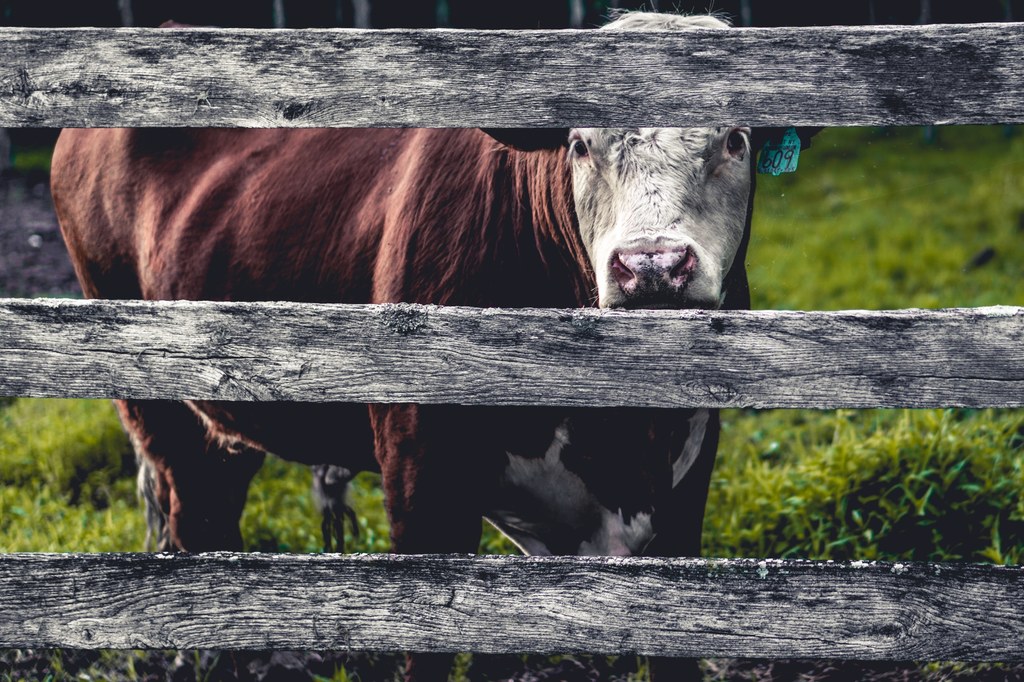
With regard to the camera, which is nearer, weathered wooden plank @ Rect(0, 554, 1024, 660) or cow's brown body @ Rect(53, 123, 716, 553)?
weathered wooden plank @ Rect(0, 554, 1024, 660)

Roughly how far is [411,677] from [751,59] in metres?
1.68

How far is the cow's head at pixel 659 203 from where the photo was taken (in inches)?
77.5

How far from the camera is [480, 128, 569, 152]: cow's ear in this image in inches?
93.7

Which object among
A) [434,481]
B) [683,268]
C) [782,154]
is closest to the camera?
[683,268]

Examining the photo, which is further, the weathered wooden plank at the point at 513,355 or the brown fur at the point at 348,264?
the brown fur at the point at 348,264

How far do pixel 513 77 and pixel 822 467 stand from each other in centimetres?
246

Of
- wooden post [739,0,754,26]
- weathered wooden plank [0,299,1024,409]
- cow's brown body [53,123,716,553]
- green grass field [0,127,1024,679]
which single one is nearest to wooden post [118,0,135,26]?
green grass field [0,127,1024,679]

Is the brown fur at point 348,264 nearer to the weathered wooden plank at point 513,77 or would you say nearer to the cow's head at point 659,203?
the cow's head at point 659,203

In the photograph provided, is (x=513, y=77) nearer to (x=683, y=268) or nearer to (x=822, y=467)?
(x=683, y=268)

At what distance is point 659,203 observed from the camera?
2.10 m

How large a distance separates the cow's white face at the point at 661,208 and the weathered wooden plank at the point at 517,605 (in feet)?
1.71

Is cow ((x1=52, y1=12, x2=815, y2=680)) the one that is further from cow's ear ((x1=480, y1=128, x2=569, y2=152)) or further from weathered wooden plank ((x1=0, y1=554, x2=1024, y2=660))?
weathered wooden plank ((x1=0, y1=554, x2=1024, y2=660))

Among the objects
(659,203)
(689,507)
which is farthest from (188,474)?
(659,203)

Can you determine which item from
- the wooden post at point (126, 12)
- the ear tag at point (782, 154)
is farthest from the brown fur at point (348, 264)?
the wooden post at point (126, 12)
